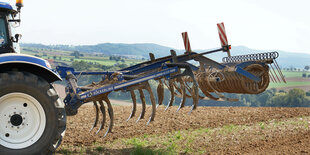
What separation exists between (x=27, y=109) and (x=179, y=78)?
413 cm

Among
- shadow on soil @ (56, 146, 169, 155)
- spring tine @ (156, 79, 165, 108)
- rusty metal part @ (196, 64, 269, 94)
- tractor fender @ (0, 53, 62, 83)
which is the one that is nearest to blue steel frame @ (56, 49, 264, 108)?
rusty metal part @ (196, 64, 269, 94)

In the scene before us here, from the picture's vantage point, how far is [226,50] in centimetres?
911

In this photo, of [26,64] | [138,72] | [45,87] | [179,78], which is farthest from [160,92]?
[26,64]

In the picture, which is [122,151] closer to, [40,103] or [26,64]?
[40,103]

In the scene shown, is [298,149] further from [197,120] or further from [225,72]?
[197,120]

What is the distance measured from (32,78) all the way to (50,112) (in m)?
0.58

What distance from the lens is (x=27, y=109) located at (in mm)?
5230

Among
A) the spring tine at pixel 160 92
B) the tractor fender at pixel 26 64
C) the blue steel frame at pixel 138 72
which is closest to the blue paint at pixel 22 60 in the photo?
the tractor fender at pixel 26 64

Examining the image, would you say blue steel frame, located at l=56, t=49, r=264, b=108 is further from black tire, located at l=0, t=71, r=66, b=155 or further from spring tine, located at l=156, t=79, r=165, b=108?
black tire, located at l=0, t=71, r=66, b=155

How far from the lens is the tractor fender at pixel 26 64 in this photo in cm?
509

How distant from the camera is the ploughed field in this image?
22.6 feet

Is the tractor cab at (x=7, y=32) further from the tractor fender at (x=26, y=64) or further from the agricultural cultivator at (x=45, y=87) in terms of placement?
the tractor fender at (x=26, y=64)

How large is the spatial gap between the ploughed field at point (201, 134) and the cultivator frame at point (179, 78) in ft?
1.74

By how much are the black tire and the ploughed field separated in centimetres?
139
